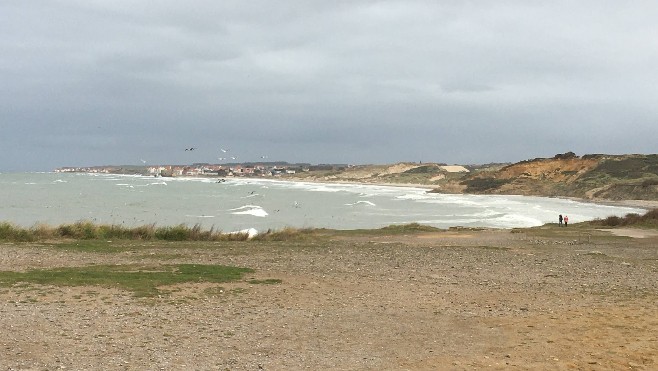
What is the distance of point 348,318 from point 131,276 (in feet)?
19.1

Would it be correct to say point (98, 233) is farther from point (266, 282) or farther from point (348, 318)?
point (348, 318)

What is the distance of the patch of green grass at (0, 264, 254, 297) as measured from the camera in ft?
41.5

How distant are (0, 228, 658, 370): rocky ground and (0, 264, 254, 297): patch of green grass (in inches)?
23.4

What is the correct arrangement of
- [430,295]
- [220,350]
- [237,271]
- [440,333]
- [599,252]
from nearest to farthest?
[220,350]
[440,333]
[430,295]
[237,271]
[599,252]

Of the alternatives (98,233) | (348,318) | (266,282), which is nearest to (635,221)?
(266,282)

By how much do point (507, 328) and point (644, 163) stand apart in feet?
325

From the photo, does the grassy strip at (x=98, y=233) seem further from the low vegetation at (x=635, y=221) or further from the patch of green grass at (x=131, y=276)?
the low vegetation at (x=635, y=221)

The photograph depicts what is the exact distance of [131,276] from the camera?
45.5 feet

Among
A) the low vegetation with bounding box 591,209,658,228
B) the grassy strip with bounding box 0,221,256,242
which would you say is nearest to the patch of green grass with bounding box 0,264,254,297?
the grassy strip with bounding box 0,221,256,242

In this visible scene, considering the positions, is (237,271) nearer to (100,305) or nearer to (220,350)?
(100,305)

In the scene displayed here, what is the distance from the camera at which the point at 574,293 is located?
43.6ft

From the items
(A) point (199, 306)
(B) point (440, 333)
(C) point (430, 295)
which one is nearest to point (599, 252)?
(C) point (430, 295)

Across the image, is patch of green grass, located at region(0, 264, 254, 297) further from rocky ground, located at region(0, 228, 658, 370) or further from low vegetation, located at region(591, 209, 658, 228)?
low vegetation, located at region(591, 209, 658, 228)

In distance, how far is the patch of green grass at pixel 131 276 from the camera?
1266cm
